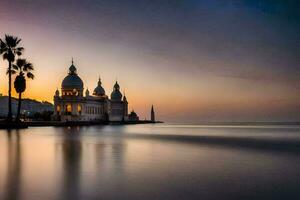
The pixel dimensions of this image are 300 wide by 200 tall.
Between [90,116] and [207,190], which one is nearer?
[207,190]

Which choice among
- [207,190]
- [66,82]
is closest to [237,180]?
[207,190]

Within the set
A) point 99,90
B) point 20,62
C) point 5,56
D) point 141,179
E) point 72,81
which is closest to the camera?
point 141,179

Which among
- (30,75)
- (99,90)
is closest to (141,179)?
(30,75)

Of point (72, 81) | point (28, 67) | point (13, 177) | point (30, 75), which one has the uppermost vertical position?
point (72, 81)

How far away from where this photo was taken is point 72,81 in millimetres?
160875

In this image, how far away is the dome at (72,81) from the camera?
160 m

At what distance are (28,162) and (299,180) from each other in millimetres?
12385

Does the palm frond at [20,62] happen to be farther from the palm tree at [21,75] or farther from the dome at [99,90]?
the dome at [99,90]

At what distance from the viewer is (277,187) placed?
14.6 metres

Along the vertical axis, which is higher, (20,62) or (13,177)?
(20,62)

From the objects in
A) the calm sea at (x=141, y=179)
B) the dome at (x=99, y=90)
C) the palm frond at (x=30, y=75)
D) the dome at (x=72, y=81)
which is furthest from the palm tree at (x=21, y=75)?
the dome at (x=99, y=90)

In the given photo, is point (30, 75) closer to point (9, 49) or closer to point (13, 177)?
point (9, 49)

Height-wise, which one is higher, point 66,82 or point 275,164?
point 66,82

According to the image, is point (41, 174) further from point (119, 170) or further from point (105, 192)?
point (105, 192)
